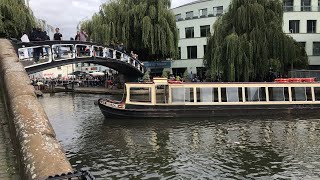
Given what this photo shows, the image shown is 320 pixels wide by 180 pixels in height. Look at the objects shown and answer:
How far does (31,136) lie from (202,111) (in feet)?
62.0

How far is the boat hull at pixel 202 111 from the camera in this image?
23109 millimetres

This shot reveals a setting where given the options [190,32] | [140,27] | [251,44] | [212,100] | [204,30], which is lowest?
[212,100]

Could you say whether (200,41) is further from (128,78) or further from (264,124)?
(264,124)

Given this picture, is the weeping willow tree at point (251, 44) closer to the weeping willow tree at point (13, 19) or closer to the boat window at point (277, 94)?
the boat window at point (277, 94)

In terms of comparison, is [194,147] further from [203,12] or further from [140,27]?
[203,12]

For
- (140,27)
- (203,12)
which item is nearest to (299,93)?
(140,27)

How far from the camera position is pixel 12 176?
5359 mm

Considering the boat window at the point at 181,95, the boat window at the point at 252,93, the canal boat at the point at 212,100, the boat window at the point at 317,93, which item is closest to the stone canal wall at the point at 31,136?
the canal boat at the point at 212,100

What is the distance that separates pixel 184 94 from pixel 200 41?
30.6 meters

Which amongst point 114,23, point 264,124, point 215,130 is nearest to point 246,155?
point 215,130

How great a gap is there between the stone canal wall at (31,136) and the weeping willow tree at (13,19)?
19.2 m

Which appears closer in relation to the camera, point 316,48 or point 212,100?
point 212,100

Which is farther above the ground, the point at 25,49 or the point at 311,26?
the point at 311,26

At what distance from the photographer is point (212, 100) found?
24.2 meters
